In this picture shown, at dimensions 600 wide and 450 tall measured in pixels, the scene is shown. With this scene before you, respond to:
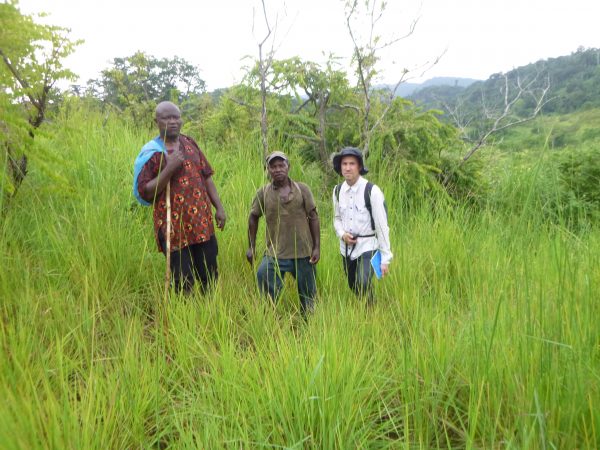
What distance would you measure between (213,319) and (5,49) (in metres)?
2.84

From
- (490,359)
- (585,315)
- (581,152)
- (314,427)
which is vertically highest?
(581,152)

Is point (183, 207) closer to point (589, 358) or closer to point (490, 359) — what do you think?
point (490, 359)

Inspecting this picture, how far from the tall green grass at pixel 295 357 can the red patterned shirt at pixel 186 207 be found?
1.58 ft

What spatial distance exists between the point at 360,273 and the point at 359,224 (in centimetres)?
42

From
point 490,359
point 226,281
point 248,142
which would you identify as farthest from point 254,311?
point 248,142

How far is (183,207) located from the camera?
3.22 m

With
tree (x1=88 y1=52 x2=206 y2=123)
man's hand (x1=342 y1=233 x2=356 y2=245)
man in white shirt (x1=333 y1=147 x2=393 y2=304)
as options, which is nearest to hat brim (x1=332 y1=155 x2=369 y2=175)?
man in white shirt (x1=333 y1=147 x2=393 y2=304)

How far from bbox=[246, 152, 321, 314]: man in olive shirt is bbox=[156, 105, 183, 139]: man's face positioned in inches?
29.9

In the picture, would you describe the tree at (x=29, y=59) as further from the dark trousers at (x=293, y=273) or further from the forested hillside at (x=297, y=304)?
the dark trousers at (x=293, y=273)

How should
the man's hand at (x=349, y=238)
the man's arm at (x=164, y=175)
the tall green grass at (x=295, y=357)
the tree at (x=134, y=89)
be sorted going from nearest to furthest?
the tall green grass at (x=295, y=357)
the man's arm at (x=164, y=175)
the man's hand at (x=349, y=238)
the tree at (x=134, y=89)

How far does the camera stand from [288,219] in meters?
3.38

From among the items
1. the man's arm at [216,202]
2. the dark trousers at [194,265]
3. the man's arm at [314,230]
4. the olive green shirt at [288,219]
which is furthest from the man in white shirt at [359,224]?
the dark trousers at [194,265]

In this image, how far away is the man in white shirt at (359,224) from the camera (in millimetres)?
3385

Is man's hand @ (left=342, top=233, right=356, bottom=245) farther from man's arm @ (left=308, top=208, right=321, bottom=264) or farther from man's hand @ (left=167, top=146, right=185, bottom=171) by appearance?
man's hand @ (left=167, top=146, right=185, bottom=171)
